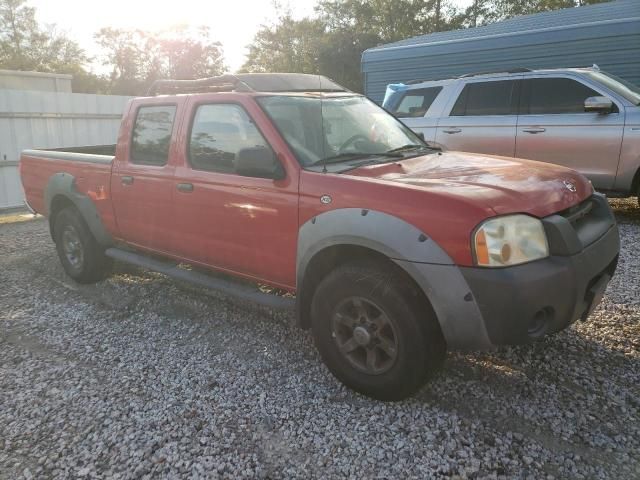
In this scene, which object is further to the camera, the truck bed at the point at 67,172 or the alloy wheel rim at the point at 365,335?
the truck bed at the point at 67,172

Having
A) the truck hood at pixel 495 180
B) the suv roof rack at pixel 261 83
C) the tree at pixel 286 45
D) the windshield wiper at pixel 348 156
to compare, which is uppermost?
the tree at pixel 286 45

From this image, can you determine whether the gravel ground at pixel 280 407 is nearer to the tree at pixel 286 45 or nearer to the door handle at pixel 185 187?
the door handle at pixel 185 187

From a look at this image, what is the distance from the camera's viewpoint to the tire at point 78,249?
16.3ft

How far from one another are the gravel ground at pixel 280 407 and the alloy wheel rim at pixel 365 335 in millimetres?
247

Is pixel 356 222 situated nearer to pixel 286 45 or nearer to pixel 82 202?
pixel 82 202

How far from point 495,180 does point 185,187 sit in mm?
2206

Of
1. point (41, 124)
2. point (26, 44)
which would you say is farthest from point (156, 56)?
point (41, 124)

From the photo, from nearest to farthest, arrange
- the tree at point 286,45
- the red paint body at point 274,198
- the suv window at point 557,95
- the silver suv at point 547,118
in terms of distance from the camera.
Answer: the red paint body at point 274,198
the silver suv at point 547,118
the suv window at point 557,95
the tree at point 286,45

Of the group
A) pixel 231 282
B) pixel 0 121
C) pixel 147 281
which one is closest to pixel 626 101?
pixel 231 282

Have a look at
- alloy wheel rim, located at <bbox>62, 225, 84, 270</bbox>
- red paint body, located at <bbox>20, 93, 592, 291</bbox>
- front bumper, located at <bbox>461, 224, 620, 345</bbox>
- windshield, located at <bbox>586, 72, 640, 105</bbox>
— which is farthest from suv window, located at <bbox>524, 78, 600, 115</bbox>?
alloy wheel rim, located at <bbox>62, 225, 84, 270</bbox>

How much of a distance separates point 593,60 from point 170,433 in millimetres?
9179

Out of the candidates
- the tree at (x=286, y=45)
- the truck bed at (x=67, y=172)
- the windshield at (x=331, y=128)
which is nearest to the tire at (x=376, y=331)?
the windshield at (x=331, y=128)

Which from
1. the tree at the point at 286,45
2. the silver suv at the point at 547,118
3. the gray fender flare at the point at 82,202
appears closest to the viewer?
the gray fender flare at the point at 82,202

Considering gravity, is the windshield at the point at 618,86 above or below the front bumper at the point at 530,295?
above
